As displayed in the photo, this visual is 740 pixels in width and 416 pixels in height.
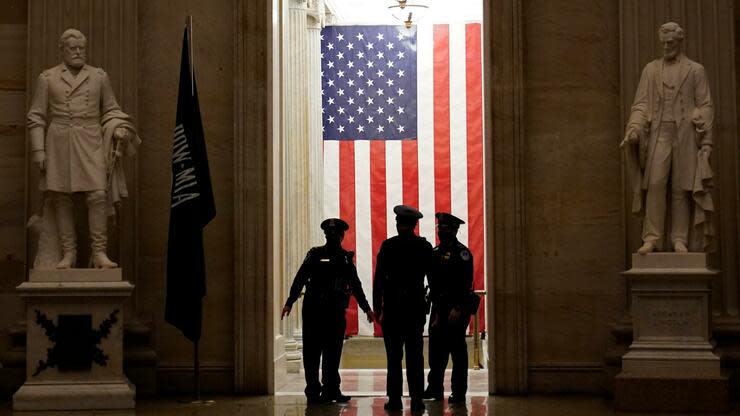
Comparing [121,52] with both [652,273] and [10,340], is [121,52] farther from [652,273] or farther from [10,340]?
[652,273]

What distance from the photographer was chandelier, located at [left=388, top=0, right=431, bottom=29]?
18.6 m

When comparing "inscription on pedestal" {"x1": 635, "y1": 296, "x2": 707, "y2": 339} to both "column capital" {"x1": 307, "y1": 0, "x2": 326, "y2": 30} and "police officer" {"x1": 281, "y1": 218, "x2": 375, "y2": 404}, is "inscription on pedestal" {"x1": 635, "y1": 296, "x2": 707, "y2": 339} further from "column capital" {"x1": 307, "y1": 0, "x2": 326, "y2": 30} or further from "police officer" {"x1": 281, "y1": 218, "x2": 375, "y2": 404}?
"column capital" {"x1": 307, "y1": 0, "x2": 326, "y2": 30}

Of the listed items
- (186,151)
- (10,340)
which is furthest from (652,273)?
(10,340)

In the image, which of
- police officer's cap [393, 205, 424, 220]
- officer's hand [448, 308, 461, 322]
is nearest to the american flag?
officer's hand [448, 308, 461, 322]

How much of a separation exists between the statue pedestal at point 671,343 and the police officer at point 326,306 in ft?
8.50

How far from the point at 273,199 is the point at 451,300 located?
226 centimetres

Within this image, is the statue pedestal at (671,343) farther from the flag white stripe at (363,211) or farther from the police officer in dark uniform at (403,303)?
the flag white stripe at (363,211)

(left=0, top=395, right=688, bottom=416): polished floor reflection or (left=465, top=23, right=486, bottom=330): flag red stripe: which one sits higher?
(left=465, top=23, right=486, bottom=330): flag red stripe

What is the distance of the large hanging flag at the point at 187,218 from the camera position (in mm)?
11352

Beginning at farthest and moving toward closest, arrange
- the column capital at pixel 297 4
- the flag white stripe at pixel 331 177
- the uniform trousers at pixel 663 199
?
the flag white stripe at pixel 331 177, the column capital at pixel 297 4, the uniform trousers at pixel 663 199

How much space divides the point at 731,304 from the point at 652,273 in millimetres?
1457

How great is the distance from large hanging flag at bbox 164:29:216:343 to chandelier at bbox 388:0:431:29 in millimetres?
7695

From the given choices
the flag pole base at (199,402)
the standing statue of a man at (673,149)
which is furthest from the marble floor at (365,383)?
the standing statue of a man at (673,149)

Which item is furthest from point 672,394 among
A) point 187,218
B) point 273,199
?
point 187,218
